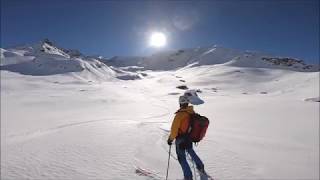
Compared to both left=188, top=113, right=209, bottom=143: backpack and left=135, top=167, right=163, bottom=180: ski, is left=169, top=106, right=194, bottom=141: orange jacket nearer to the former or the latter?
left=188, top=113, right=209, bottom=143: backpack

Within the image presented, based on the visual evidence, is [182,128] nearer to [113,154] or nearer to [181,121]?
[181,121]

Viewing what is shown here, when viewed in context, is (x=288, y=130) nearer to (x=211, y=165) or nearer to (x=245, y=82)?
(x=211, y=165)

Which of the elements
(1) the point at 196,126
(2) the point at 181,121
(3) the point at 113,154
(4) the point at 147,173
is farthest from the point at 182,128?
(3) the point at 113,154

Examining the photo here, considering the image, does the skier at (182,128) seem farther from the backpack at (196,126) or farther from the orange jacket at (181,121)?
the backpack at (196,126)

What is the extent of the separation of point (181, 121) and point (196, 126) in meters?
0.39

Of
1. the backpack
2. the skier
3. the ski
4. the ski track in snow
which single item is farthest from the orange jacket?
the ski track in snow

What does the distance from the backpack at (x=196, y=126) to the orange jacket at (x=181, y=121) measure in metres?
0.12

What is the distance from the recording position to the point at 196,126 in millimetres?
8430

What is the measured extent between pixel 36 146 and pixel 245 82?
312 feet

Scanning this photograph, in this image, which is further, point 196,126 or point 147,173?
point 147,173

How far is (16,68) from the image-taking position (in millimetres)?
102812

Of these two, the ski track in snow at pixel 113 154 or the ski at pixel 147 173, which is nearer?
the ski at pixel 147 173

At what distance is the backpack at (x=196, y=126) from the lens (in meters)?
8.39

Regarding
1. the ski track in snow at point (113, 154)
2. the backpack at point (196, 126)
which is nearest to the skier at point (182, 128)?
the backpack at point (196, 126)
